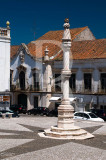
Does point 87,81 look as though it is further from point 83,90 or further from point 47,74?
point 47,74

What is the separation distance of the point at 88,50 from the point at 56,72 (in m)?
4.63

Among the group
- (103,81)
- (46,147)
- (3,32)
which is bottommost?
(46,147)

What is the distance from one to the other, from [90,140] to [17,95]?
27.0m

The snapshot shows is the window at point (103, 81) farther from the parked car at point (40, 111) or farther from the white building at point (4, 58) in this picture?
the white building at point (4, 58)

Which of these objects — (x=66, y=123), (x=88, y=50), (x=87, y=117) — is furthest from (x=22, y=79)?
(x=66, y=123)

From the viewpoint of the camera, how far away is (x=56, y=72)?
38.4 m

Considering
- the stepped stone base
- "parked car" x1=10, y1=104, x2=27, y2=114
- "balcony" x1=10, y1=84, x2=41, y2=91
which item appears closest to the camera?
the stepped stone base

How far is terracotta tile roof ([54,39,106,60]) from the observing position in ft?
118

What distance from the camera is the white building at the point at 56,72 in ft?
115

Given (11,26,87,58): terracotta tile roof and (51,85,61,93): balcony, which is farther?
(11,26,87,58): terracotta tile roof

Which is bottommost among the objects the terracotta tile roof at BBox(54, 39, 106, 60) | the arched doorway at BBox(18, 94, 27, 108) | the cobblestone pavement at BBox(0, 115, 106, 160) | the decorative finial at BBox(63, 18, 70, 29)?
the cobblestone pavement at BBox(0, 115, 106, 160)

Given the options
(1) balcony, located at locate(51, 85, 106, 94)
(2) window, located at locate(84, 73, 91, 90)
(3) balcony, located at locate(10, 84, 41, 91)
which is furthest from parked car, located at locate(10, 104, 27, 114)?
(2) window, located at locate(84, 73, 91, 90)

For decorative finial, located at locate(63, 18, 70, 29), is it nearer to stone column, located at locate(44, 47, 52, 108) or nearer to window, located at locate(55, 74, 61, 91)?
window, located at locate(55, 74, 61, 91)

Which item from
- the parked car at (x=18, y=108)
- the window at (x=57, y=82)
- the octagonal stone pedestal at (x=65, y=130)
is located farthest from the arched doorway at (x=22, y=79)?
the octagonal stone pedestal at (x=65, y=130)
